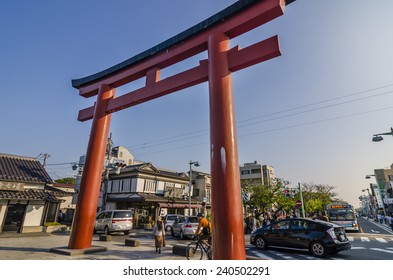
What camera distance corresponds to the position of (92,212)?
8.50 metres

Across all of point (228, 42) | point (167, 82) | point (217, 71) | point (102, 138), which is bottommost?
point (102, 138)

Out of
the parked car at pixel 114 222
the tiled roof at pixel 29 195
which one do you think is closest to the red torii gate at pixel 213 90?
the tiled roof at pixel 29 195

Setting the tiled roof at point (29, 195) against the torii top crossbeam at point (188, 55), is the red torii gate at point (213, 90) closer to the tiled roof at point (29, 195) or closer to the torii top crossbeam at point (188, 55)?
the torii top crossbeam at point (188, 55)

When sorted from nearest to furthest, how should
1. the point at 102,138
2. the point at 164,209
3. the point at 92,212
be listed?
1. the point at 92,212
2. the point at 102,138
3. the point at 164,209

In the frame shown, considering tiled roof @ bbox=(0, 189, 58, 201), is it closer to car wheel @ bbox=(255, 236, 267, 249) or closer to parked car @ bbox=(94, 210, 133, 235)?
parked car @ bbox=(94, 210, 133, 235)

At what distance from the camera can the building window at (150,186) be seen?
94.2 feet

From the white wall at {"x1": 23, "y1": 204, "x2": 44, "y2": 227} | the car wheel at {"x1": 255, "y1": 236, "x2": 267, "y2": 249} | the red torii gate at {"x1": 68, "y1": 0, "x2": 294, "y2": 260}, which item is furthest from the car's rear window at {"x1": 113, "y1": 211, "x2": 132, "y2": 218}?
the car wheel at {"x1": 255, "y1": 236, "x2": 267, "y2": 249}

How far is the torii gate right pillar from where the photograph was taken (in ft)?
16.4

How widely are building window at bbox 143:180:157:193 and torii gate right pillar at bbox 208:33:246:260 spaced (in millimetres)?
24587

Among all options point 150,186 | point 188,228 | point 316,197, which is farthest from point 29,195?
point 316,197
